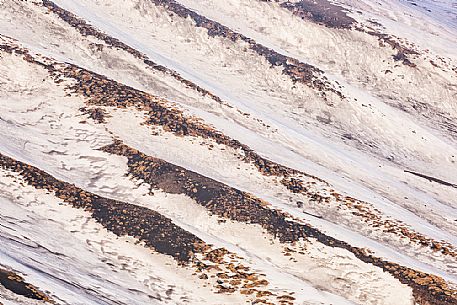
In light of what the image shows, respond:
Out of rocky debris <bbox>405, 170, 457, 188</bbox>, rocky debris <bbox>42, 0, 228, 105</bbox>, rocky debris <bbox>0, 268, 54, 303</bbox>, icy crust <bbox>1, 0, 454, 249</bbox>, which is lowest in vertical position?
rocky debris <bbox>0, 268, 54, 303</bbox>

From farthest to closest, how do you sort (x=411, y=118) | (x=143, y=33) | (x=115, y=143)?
(x=143, y=33) → (x=411, y=118) → (x=115, y=143)

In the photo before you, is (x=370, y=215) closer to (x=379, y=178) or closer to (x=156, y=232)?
(x=379, y=178)

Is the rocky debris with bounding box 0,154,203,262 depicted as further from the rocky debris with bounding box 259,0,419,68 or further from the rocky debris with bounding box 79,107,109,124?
the rocky debris with bounding box 259,0,419,68

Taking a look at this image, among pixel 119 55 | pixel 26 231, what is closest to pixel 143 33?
pixel 119 55

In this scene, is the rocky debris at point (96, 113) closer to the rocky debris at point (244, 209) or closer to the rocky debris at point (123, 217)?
the rocky debris at point (244, 209)

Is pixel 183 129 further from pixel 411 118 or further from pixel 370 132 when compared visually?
pixel 411 118

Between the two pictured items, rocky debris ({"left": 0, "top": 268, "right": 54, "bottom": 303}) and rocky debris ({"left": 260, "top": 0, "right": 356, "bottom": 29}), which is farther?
rocky debris ({"left": 260, "top": 0, "right": 356, "bottom": 29})

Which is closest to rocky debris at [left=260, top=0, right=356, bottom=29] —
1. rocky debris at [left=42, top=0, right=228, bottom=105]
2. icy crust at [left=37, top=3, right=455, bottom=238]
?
icy crust at [left=37, top=3, right=455, bottom=238]
